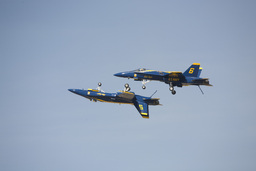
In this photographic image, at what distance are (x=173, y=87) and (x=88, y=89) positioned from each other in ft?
54.1

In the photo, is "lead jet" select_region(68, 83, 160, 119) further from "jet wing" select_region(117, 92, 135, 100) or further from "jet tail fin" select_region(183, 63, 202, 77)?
"jet tail fin" select_region(183, 63, 202, 77)

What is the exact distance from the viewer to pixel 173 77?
323 feet

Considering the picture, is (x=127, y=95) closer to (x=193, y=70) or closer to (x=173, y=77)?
(x=173, y=77)

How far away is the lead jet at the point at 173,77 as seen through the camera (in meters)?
97.1

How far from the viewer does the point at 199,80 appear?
96.4m

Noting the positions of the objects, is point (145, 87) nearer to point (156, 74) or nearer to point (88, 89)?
point (156, 74)

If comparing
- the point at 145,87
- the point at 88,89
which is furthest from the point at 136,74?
the point at 88,89

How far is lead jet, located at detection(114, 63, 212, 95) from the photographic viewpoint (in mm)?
97062

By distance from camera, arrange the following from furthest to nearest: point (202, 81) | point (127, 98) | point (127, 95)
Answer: point (127, 98), point (127, 95), point (202, 81)

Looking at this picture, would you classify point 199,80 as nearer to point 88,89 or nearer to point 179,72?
point 179,72

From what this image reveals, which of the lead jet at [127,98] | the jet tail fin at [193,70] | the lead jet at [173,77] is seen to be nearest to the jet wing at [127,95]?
the lead jet at [127,98]

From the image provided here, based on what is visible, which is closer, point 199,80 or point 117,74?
point 199,80

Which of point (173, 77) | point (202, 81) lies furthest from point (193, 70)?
point (173, 77)
